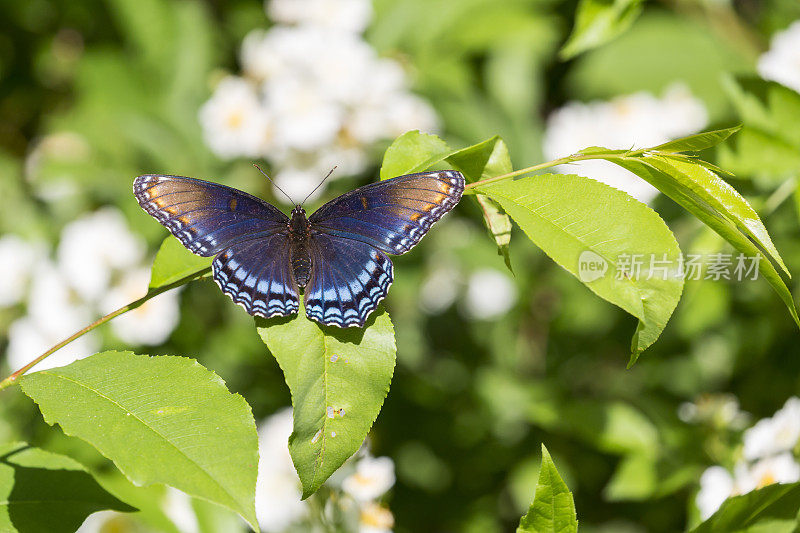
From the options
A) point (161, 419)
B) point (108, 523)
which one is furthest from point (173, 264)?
point (108, 523)

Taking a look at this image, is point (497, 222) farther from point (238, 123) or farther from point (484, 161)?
point (238, 123)

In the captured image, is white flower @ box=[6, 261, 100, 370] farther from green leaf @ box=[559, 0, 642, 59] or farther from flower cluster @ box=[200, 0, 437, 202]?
green leaf @ box=[559, 0, 642, 59]

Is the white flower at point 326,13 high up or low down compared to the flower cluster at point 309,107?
up

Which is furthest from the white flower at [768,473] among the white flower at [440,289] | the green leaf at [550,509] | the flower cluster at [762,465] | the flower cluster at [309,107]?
the white flower at [440,289]

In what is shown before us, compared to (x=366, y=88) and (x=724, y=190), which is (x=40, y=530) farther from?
(x=366, y=88)

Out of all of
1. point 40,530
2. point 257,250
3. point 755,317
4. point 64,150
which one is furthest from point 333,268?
point 64,150

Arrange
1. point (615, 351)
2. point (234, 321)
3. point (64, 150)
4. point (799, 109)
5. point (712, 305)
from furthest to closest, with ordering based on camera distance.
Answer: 1. point (64, 150)
2. point (615, 351)
3. point (234, 321)
4. point (712, 305)
5. point (799, 109)

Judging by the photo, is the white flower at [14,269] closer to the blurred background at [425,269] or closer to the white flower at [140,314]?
the blurred background at [425,269]
